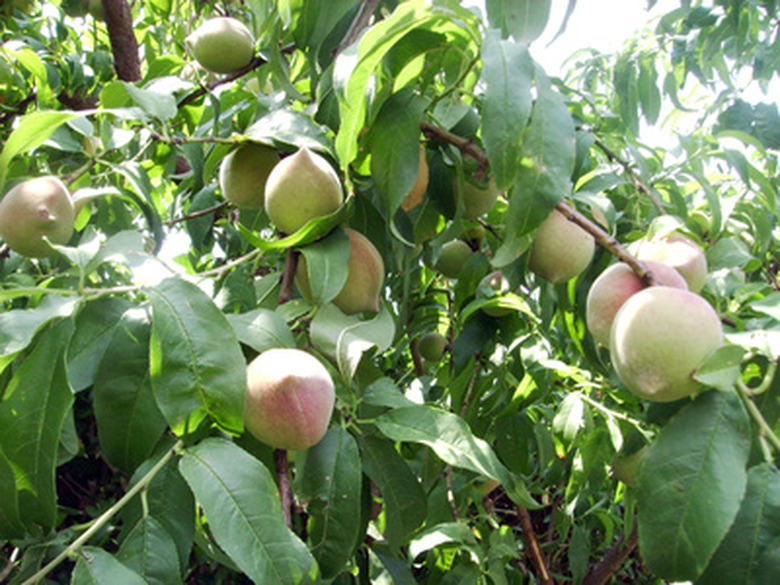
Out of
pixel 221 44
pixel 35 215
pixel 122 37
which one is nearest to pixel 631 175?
pixel 221 44

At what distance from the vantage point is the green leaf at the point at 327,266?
0.84 meters

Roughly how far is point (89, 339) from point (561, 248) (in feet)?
2.14

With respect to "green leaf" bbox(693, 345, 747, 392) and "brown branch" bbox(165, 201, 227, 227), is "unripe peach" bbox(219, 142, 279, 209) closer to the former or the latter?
"brown branch" bbox(165, 201, 227, 227)

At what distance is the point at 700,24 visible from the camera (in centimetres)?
195

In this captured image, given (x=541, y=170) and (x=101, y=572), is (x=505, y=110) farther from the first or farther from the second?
(x=101, y=572)

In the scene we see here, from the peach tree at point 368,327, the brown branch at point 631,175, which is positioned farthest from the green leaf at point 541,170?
the brown branch at point 631,175

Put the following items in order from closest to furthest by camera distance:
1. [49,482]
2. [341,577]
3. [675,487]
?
1. [675,487]
2. [49,482]
3. [341,577]

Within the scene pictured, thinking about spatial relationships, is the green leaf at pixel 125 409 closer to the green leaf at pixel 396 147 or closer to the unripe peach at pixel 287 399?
the unripe peach at pixel 287 399

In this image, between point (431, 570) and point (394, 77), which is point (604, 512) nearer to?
point (431, 570)

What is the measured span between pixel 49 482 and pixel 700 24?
1.99 metres

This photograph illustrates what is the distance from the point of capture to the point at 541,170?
0.76 m

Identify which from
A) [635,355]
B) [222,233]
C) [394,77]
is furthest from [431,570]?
[222,233]

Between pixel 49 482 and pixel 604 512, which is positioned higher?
pixel 49 482

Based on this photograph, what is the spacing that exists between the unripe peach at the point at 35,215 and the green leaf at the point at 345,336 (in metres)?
0.51
